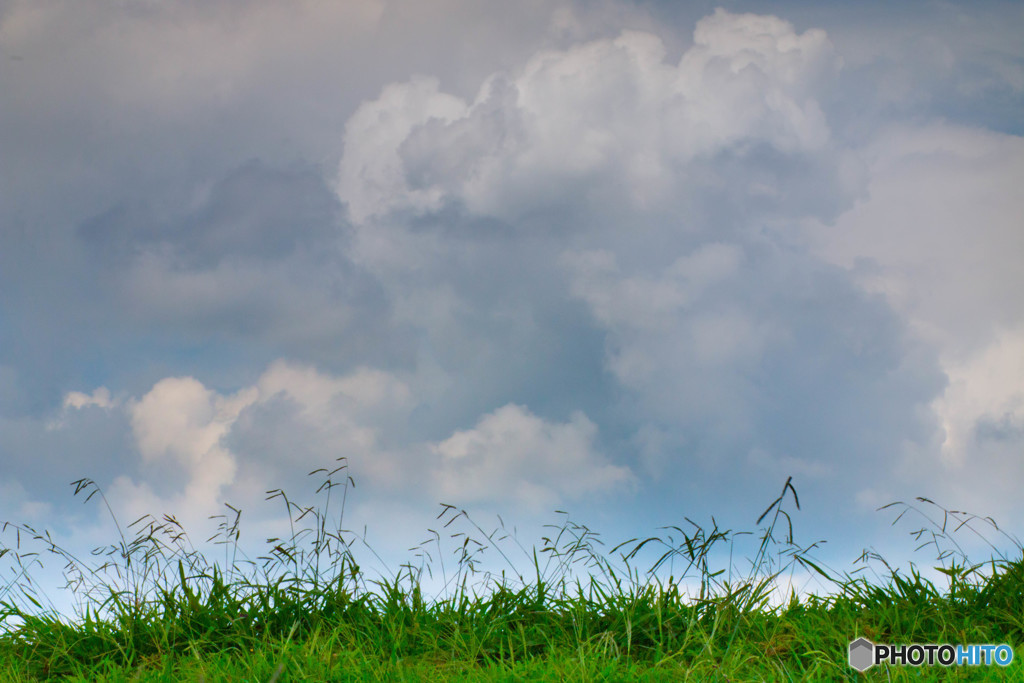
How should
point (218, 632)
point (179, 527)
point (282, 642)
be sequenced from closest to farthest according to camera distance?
point (282, 642) → point (218, 632) → point (179, 527)

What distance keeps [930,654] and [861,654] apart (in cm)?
43

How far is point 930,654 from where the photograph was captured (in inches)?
171

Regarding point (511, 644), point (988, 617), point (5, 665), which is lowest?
point (5, 665)

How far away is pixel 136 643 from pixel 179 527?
704 mm

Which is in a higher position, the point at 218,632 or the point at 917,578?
the point at 917,578

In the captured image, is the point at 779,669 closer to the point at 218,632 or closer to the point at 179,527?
the point at 218,632

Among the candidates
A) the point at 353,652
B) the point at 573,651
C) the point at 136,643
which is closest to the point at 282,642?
the point at 353,652

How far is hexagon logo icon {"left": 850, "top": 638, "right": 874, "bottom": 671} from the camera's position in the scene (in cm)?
411

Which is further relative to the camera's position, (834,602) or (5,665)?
(834,602)

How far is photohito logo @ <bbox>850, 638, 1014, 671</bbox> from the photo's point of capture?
4.20 meters

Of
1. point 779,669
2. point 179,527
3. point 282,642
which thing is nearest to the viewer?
point 779,669

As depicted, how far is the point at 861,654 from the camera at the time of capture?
4258 mm

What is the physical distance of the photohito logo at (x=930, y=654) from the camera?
4.20m

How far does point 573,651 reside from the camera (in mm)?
4324
